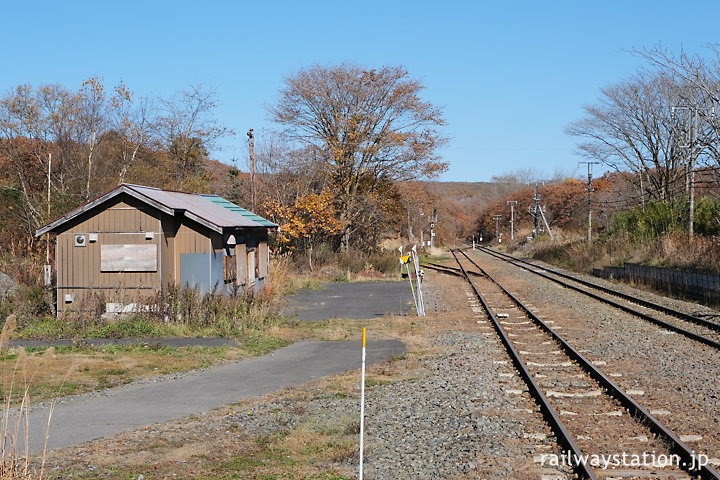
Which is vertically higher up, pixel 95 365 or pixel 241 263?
pixel 241 263

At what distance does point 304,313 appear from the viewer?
20.9 metres

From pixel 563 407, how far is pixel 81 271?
504 inches

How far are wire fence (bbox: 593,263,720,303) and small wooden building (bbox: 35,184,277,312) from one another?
15.6 m

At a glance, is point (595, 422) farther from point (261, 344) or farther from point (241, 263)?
point (241, 263)

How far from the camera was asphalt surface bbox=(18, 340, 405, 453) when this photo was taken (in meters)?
8.81

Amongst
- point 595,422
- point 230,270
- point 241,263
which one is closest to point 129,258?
point 230,270

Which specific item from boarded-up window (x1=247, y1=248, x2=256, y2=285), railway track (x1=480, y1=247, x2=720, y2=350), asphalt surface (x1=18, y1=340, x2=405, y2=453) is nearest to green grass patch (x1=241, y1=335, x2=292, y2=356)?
asphalt surface (x1=18, y1=340, x2=405, y2=453)

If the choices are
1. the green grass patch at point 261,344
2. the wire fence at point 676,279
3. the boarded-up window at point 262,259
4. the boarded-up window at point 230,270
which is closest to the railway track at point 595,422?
the green grass patch at point 261,344

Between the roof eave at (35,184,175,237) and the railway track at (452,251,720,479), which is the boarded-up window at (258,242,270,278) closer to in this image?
the roof eave at (35,184,175,237)

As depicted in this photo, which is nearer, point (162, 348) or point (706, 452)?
point (706, 452)

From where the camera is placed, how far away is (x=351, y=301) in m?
24.2

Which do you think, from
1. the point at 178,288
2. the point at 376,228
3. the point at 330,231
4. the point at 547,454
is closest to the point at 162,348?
the point at 178,288

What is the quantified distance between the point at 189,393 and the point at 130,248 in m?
7.90

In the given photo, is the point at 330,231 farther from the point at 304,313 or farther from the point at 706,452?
the point at 706,452
